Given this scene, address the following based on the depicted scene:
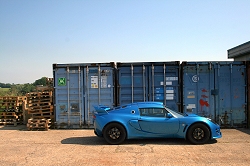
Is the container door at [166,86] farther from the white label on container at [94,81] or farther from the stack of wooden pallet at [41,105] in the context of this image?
the stack of wooden pallet at [41,105]

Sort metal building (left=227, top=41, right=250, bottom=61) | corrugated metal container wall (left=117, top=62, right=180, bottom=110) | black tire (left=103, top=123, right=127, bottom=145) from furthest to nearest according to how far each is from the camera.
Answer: metal building (left=227, top=41, right=250, bottom=61) < corrugated metal container wall (left=117, top=62, right=180, bottom=110) < black tire (left=103, top=123, right=127, bottom=145)

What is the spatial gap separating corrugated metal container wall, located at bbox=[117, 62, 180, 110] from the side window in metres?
3.05

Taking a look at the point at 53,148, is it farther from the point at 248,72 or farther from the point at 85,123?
the point at 248,72

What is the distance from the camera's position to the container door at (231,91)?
11.3m

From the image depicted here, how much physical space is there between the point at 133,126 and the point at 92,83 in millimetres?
4098

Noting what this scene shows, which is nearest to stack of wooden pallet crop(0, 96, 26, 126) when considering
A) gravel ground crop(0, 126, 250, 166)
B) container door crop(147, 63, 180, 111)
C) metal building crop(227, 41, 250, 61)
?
gravel ground crop(0, 126, 250, 166)

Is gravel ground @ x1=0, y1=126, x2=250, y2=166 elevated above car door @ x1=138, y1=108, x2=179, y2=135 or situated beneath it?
situated beneath

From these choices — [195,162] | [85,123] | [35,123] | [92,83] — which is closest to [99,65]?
[92,83]

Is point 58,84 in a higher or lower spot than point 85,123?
higher

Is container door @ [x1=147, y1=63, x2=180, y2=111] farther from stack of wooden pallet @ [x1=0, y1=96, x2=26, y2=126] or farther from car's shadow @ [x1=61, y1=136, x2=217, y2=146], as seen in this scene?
stack of wooden pallet @ [x1=0, y1=96, x2=26, y2=126]

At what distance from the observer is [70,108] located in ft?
38.1

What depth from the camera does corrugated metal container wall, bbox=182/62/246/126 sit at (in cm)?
1127

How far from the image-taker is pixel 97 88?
1153cm

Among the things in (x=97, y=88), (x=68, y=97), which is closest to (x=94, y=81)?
(x=97, y=88)
